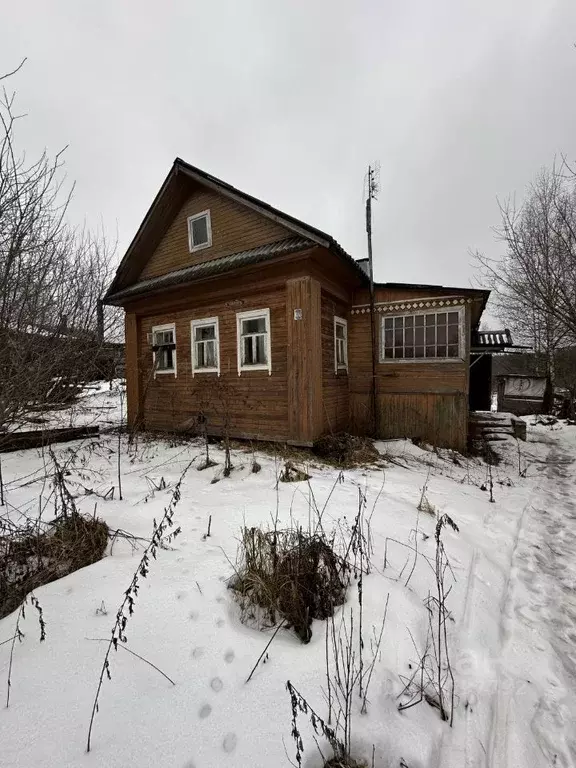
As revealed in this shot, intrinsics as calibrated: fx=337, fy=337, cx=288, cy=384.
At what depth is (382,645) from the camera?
2.14 metres

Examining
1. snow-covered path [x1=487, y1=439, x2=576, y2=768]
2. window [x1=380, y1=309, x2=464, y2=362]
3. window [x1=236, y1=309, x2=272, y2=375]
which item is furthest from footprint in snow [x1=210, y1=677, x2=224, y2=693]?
window [x1=380, y1=309, x2=464, y2=362]

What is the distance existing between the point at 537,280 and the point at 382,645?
362 inches

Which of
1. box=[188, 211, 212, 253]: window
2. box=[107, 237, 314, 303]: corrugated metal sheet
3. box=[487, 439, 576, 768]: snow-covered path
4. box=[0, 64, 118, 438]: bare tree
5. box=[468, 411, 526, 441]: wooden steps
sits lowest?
box=[487, 439, 576, 768]: snow-covered path

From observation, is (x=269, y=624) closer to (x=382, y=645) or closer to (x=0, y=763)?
(x=382, y=645)

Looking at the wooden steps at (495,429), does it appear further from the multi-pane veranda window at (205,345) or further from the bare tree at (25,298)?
the bare tree at (25,298)

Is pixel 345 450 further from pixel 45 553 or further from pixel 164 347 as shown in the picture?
pixel 164 347

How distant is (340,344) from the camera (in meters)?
9.30

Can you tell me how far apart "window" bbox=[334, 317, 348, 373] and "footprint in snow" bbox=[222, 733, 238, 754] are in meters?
7.65

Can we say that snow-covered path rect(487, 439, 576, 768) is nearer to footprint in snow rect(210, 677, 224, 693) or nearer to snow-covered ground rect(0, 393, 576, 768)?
snow-covered ground rect(0, 393, 576, 768)

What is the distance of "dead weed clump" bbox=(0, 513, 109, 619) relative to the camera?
2501mm

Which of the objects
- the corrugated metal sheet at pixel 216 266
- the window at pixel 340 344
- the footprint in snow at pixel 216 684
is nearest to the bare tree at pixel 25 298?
the footprint in snow at pixel 216 684

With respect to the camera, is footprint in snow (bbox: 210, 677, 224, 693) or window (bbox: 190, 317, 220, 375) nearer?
footprint in snow (bbox: 210, 677, 224, 693)

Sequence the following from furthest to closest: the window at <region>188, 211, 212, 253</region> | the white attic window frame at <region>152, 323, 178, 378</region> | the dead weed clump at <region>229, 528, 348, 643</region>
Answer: the white attic window frame at <region>152, 323, 178, 378</region>, the window at <region>188, 211, 212, 253</region>, the dead weed clump at <region>229, 528, 348, 643</region>

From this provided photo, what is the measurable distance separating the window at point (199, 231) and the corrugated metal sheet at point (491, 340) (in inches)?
361
